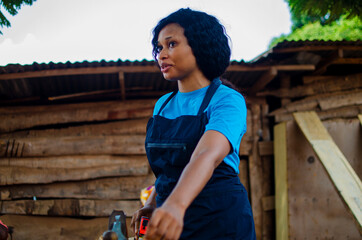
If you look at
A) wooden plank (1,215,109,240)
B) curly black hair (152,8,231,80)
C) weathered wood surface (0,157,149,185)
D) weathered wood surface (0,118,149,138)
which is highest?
weathered wood surface (0,118,149,138)

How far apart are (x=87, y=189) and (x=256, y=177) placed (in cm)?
311

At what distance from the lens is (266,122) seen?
6184mm

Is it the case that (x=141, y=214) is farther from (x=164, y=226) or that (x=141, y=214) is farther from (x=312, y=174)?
(x=312, y=174)

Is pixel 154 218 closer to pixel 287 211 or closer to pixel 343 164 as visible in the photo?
pixel 343 164

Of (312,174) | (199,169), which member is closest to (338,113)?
(312,174)

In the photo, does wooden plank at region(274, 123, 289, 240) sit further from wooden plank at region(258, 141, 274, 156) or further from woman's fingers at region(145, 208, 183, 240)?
woman's fingers at region(145, 208, 183, 240)

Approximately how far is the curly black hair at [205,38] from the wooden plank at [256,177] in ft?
15.3

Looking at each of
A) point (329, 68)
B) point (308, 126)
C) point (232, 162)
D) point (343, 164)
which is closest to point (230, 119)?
point (232, 162)

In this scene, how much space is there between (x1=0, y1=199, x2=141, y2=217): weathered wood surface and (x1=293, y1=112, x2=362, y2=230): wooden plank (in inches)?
124

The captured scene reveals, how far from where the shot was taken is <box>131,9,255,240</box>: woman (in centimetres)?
104

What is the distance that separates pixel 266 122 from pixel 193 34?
501cm

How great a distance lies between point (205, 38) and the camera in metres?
1.49

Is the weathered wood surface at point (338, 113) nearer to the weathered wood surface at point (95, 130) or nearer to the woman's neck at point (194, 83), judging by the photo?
the weathered wood surface at point (95, 130)

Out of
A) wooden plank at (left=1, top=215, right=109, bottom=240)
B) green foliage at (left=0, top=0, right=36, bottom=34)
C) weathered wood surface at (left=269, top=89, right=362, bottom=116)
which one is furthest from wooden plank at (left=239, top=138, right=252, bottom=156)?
green foliage at (left=0, top=0, right=36, bottom=34)
